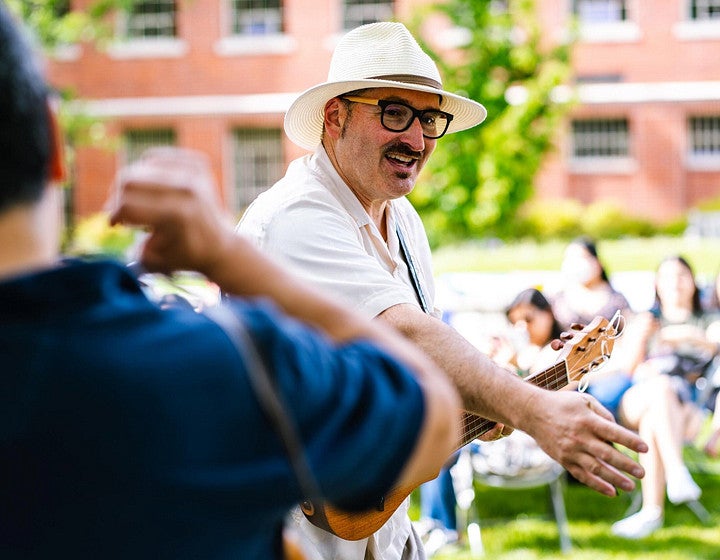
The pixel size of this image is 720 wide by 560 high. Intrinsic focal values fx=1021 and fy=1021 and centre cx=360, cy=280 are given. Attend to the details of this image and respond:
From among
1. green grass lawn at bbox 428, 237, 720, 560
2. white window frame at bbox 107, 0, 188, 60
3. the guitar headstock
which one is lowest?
green grass lawn at bbox 428, 237, 720, 560

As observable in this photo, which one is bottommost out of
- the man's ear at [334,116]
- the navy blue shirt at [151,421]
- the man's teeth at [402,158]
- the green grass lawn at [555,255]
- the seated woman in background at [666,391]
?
Answer: the green grass lawn at [555,255]

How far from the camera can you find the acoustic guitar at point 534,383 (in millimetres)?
2670

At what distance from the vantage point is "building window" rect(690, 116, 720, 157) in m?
26.3

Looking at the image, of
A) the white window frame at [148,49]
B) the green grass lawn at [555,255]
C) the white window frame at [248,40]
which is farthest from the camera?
the white window frame at [148,49]

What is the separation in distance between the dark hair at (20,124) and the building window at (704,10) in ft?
89.3

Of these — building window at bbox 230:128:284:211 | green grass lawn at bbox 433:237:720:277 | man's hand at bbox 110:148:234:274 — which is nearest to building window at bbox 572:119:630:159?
green grass lawn at bbox 433:237:720:277

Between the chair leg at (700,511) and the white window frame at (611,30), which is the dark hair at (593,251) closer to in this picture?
the chair leg at (700,511)

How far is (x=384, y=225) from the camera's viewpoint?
3074mm

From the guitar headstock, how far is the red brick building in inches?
888

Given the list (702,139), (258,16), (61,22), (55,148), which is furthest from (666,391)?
(258,16)

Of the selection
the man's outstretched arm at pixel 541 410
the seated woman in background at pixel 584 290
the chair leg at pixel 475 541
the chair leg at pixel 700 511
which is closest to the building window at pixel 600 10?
the seated woman in background at pixel 584 290

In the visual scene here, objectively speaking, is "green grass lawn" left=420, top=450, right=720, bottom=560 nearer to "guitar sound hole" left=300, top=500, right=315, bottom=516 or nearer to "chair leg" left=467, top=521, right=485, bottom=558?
"chair leg" left=467, top=521, right=485, bottom=558

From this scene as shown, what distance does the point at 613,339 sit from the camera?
2.93 metres

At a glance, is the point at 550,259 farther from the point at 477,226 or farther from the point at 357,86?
the point at 357,86
